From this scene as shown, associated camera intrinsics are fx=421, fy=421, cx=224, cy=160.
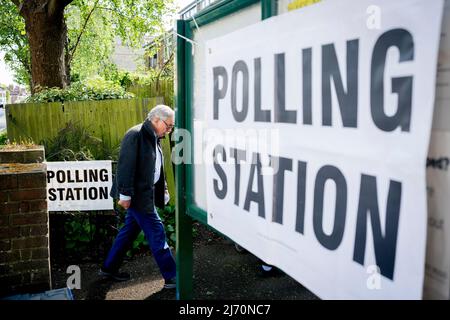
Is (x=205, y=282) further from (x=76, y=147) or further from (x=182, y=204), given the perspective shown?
(x=76, y=147)

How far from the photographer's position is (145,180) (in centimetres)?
416

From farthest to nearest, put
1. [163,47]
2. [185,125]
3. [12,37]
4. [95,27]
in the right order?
[12,37] → [95,27] → [163,47] → [185,125]

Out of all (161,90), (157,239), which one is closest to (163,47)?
(161,90)

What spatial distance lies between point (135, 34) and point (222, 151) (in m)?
13.4

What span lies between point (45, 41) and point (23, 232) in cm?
726

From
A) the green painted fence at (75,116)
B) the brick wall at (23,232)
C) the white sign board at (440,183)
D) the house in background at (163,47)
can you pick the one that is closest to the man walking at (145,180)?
the brick wall at (23,232)

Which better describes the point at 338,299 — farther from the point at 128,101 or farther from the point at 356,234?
the point at 128,101

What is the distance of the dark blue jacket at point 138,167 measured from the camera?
4035 mm

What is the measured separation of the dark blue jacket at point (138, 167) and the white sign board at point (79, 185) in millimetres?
838

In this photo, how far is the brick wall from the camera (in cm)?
286

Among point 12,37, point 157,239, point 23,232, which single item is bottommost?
point 157,239

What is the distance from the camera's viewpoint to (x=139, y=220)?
420 cm

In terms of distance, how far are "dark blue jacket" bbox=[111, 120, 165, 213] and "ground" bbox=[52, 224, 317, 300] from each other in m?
0.86

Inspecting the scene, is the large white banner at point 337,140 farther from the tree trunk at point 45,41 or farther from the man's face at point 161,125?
the tree trunk at point 45,41
